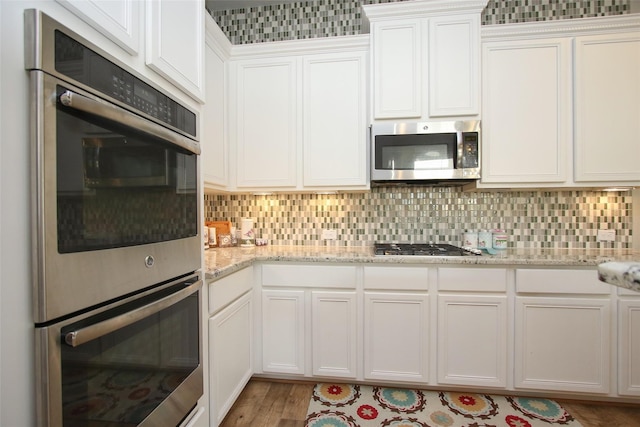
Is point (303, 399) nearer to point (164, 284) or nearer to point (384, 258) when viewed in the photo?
point (384, 258)

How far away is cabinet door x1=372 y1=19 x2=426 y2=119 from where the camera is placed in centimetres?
202

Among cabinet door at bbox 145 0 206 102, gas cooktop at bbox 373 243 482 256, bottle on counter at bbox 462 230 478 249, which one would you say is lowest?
gas cooktop at bbox 373 243 482 256

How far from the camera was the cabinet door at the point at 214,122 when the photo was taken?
189cm

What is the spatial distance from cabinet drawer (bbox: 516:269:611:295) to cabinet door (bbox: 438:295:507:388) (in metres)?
0.16

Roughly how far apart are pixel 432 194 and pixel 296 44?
1.51m

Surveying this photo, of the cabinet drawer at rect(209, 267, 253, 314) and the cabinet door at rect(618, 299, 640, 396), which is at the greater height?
the cabinet drawer at rect(209, 267, 253, 314)

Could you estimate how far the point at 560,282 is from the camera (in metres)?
1.77

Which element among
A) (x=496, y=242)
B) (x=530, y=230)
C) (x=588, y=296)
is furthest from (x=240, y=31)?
(x=588, y=296)

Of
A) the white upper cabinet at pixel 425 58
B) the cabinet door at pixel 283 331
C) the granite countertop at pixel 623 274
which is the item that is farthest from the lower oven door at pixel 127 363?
the white upper cabinet at pixel 425 58

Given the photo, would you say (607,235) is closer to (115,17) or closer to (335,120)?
(335,120)

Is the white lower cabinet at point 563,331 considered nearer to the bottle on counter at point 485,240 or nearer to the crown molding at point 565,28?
the bottle on counter at point 485,240

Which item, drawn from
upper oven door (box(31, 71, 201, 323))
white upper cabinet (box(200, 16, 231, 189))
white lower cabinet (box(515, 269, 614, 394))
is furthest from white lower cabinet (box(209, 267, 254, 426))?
white lower cabinet (box(515, 269, 614, 394))

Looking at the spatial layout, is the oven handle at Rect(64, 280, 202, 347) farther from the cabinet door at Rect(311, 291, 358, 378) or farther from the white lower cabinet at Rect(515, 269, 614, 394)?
the white lower cabinet at Rect(515, 269, 614, 394)

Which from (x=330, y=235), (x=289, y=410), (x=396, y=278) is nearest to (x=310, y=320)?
(x=289, y=410)
